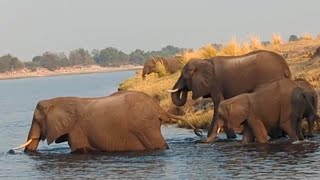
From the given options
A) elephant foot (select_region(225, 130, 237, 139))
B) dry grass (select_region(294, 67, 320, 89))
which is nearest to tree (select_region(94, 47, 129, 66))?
dry grass (select_region(294, 67, 320, 89))

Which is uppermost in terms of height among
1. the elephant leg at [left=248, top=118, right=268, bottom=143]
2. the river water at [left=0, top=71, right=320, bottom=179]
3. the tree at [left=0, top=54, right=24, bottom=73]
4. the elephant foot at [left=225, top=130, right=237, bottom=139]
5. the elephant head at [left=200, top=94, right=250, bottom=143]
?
the elephant head at [left=200, top=94, right=250, bottom=143]

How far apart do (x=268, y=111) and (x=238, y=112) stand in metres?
0.67

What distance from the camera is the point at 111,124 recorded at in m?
18.0

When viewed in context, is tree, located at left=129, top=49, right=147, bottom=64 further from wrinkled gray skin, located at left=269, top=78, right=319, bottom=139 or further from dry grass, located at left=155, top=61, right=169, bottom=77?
wrinkled gray skin, located at left=269, top=78, right=319, bottom=139

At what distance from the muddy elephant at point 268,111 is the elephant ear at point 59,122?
3.16 m

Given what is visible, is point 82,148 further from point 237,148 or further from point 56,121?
point 237,148

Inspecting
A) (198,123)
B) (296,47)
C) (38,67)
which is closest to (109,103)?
(198,123)

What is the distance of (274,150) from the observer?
17281 mm

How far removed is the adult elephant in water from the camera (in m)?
20.8

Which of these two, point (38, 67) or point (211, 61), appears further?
point (38, 67)

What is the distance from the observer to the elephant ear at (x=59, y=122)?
720 inches

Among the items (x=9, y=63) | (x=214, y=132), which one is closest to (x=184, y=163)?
(x=214, y=132)

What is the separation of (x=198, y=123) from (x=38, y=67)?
169 m

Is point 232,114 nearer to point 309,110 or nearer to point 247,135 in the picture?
point 247,135
